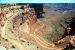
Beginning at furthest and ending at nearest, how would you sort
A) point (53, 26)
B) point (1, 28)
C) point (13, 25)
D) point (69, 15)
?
point (69, 15) → point (53, 26) → point (13, 25) → point (1, 28)

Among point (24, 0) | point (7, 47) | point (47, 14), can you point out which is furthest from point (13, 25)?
point (47, 14)

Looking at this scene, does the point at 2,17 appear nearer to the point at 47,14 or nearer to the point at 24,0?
the point at 24,0

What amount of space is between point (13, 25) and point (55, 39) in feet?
16.6

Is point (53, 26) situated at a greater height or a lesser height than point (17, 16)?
lesser

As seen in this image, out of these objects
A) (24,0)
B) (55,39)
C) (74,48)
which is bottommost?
(55,39)

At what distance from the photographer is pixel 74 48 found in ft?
50.1

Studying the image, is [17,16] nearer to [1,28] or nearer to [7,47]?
[1,28]

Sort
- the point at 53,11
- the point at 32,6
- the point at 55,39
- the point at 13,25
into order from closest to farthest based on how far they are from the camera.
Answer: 1. the point at 13,25
2. the point at 55,39
3. the point at 32,6
4. the point at 53,11

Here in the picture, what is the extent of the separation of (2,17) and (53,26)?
5.86 m

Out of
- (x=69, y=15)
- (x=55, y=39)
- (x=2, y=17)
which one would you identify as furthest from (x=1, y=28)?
(x=69, y=15)

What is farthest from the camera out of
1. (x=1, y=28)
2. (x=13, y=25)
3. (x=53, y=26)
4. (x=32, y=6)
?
(x=32, y=6)

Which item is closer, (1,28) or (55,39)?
(1,28)

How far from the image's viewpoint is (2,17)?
22.2m

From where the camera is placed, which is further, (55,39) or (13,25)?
(55,39)
